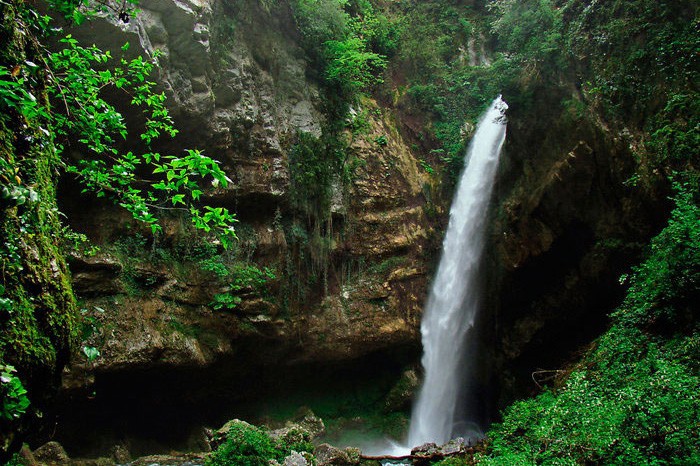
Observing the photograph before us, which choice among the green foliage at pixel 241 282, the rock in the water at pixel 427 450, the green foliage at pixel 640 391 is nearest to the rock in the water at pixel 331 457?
the rock in the water at pixel 427 450

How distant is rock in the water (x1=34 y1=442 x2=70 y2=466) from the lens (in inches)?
322

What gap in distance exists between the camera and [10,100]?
220 cm

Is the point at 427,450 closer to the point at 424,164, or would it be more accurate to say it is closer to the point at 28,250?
the point at 28,250

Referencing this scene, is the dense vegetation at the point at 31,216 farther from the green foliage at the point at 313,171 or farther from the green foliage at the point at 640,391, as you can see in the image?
the green foliage at the point at 313,171

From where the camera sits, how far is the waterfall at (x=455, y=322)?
507 inches

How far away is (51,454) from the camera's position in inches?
329

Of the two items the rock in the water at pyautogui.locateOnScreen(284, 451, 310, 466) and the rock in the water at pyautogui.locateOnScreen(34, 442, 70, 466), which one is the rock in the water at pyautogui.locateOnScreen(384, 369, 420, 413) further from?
the rock in the water at pyautogui.locateOnScreen(34, 442, 70, 466)

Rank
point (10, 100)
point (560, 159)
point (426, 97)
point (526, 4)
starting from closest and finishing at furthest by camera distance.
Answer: point (10, 100) → point (560, 159) → point (526, 4) → point (426, 97)

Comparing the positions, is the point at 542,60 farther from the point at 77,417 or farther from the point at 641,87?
the point at 77,417

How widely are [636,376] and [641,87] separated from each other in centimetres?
631

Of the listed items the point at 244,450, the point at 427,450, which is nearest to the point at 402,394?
the point at 427,450

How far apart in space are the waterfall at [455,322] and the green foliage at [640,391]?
516cm

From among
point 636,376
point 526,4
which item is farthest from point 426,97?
point 636,376

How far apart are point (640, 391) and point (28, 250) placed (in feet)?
22.9
